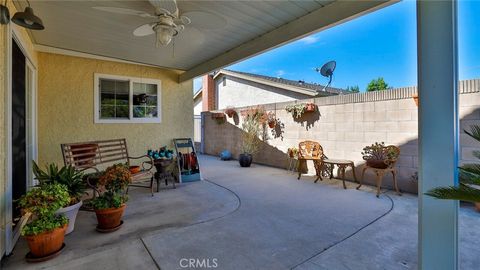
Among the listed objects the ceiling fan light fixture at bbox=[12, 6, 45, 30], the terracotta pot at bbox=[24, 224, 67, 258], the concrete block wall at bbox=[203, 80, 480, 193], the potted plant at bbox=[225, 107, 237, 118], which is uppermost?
the ceiling fan light fixture at bbox=[12, 6, 45, 30]

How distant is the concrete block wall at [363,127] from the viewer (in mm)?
3539

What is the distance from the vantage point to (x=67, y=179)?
279 cm

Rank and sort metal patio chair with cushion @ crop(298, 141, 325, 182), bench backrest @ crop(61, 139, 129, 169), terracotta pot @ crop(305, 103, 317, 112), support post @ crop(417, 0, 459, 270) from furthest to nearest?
terracotta pot @ crop(305, 103, 317, 112) < metal patio chair with cushion @ crop(298, 141, 325, 182) < bench backrest @ crop(61, 139, 129, 169) < support post @ crop(417, 0, 459, 270)

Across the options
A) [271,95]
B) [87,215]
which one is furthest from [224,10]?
[271,95]

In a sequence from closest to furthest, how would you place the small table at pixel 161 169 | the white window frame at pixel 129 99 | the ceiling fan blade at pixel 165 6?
the ceiling fan blade at pixel 165 6 → the small table at pixel 161 169 → the white window frame at pixel 129 99

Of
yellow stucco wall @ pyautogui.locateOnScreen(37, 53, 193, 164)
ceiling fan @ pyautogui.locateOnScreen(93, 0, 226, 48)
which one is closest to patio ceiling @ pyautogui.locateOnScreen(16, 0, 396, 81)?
ceiling fan @ pyautogui.locateOnScreen(93, 0, 226, 48)

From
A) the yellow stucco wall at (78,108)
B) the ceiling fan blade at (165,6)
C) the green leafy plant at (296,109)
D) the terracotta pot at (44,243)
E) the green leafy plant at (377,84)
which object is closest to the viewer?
the terracotta pot at (44,243)

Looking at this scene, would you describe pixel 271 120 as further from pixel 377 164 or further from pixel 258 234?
pixel 258 234

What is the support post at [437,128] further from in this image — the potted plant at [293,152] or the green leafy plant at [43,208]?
the potted plant at [293,152]

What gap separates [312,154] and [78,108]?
5.31 metres

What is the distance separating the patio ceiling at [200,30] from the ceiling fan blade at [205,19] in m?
0.22

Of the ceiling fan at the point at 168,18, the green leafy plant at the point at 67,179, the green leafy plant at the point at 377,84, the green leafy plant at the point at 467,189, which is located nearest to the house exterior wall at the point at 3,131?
the green leafy plant at the point at 67,179

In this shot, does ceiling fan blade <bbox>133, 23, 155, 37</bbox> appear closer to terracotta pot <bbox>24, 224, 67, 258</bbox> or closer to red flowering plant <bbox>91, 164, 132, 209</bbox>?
red flowering plant <bbox>91, 164, 132, 209</bbox>

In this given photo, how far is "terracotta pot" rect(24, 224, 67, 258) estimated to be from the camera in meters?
2.11
